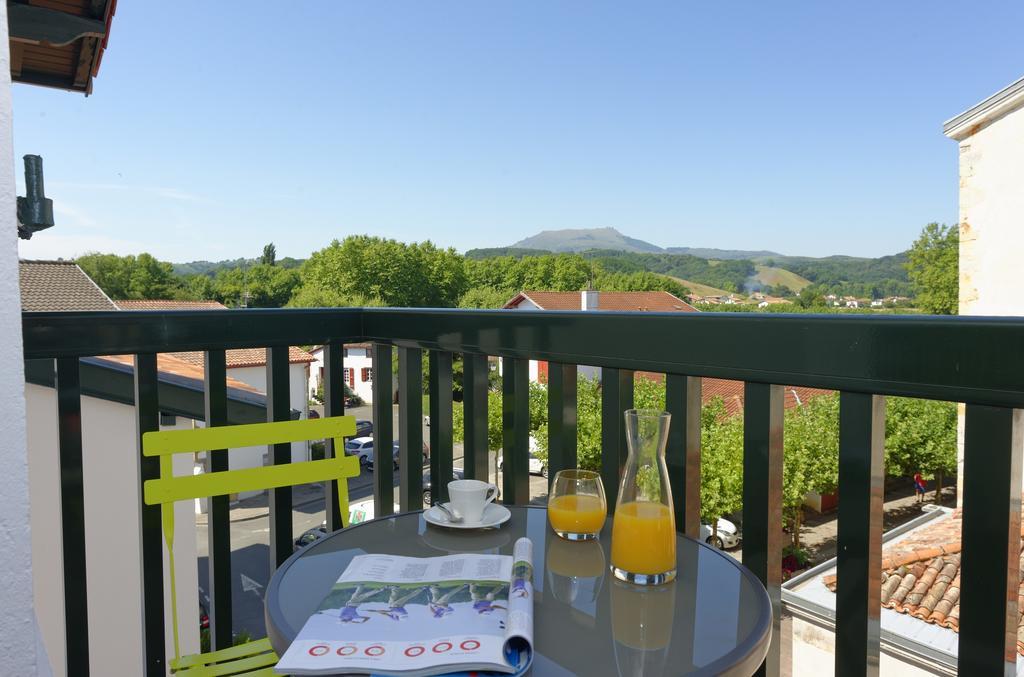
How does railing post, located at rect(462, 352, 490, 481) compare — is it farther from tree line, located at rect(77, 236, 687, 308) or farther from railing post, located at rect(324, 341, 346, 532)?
tree line, located at rect(77, 236, 687, 308)

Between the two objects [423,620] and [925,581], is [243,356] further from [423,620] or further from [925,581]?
[925,581]

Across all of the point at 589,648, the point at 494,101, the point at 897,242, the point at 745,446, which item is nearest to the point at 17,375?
the point at 589,648

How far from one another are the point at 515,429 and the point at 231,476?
0.64 metres

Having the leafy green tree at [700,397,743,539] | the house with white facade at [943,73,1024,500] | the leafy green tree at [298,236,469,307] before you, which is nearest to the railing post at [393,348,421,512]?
the house with white facade at [943,73,1024,500]

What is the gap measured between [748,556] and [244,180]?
65278 millimetres

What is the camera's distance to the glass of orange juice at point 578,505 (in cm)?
102

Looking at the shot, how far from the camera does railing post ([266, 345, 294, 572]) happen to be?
1764 mm

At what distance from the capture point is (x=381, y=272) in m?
41.2

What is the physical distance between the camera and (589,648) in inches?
27.6

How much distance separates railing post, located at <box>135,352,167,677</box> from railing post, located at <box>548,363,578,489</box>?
0.91 m

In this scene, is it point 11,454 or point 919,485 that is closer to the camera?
point 11,454

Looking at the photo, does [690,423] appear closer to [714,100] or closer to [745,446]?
[745,446]

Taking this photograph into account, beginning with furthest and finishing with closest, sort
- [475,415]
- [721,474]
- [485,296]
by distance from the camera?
[485,296] → [721,474] → [475,415]

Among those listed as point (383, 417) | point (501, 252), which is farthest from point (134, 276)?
point (383, 417)
